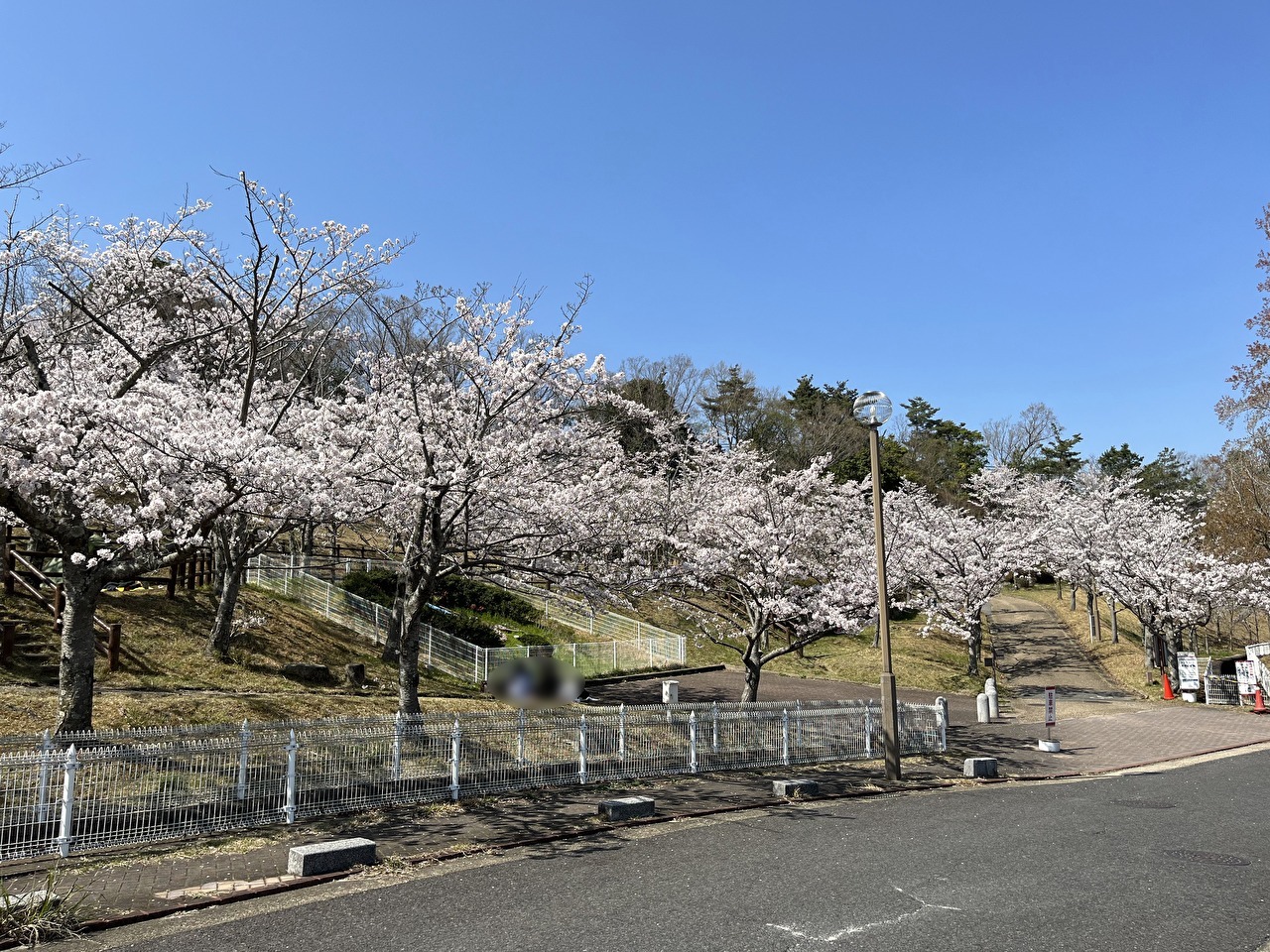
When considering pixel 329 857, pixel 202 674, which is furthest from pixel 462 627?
pixel 329 857

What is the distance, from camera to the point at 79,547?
12.7 meters

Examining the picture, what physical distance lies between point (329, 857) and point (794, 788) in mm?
8033

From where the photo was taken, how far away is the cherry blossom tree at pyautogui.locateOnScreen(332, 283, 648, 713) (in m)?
15.7

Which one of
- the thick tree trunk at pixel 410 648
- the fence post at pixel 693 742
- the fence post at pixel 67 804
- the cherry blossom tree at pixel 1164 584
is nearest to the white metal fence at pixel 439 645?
the thick tree trunk at pixel 410 648

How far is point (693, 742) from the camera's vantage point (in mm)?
15469

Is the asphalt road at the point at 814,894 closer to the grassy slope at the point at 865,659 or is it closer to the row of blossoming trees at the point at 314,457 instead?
the row of blossoming trees at the point at 314,457

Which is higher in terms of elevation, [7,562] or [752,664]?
[7,562]

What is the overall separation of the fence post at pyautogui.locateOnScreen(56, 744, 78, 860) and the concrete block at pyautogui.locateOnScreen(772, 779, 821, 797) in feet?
33.0

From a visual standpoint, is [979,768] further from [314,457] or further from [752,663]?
[314,457]

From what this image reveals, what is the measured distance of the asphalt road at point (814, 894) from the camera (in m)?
6.80

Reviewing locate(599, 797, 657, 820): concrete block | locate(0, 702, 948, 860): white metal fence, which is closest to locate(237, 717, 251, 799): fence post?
locate(0, 702, 948, 860): white metal fence

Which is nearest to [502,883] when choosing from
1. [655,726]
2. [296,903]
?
[296,903]

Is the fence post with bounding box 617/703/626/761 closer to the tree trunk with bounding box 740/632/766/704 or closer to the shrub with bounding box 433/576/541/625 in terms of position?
the tree trunk with bounding box 740/632/766/704

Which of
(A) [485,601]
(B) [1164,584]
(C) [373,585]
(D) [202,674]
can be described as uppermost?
(C) [373,585]
